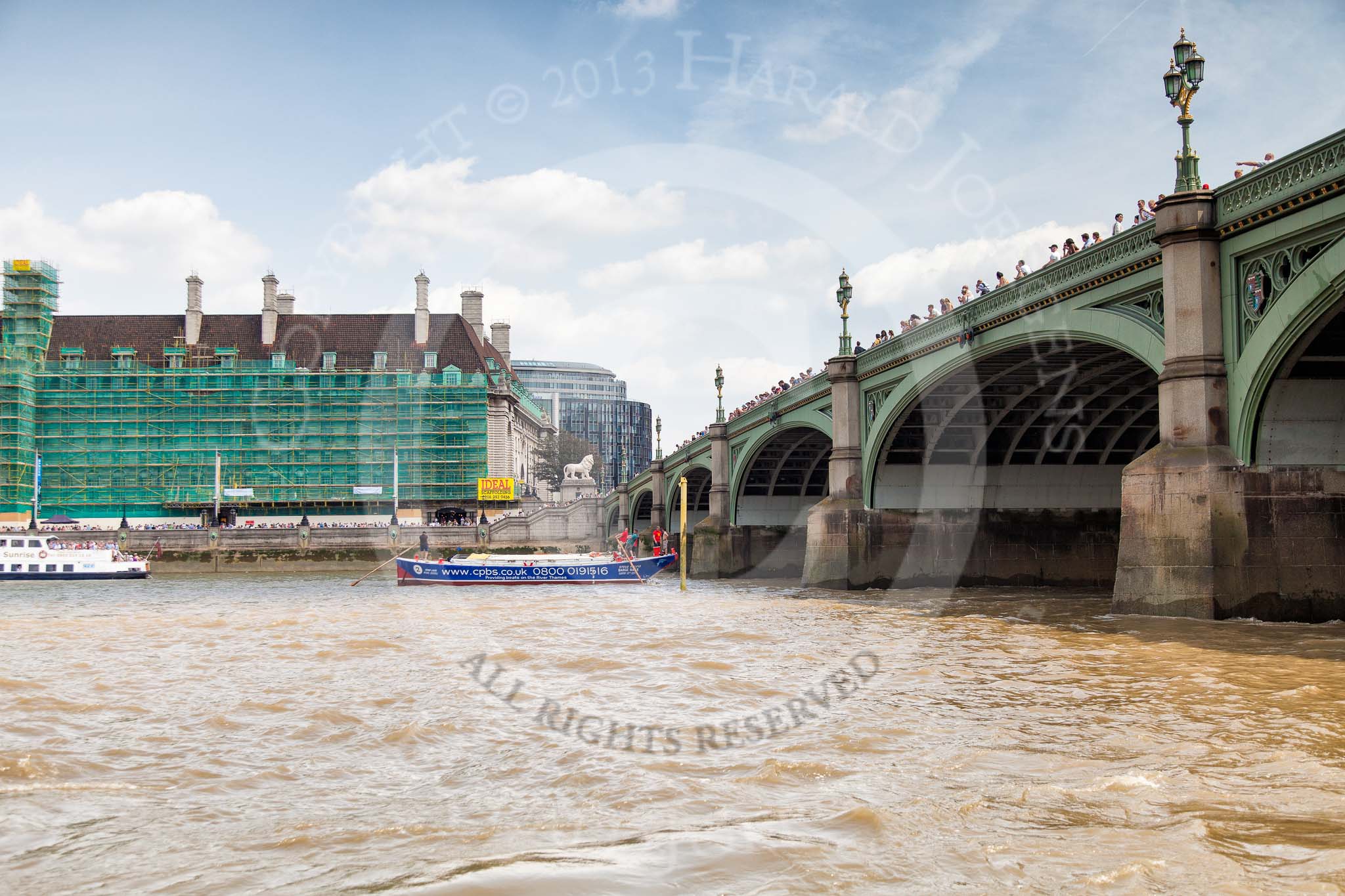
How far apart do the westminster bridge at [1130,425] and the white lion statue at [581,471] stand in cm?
5889

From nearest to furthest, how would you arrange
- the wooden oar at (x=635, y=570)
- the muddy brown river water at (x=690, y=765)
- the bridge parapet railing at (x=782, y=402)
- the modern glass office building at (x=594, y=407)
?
the muddy brown river water at (x=690, y=765) < the bridge parapet railing at (x=782, y=402) < the wooden oar at (x=635, y=570) < the modern glass office building at (x=594, y=407)

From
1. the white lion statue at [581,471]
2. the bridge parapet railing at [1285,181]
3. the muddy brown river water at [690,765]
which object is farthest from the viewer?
the white lion statue at [581,471]

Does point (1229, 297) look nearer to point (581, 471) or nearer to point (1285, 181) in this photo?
point (1285, 181)

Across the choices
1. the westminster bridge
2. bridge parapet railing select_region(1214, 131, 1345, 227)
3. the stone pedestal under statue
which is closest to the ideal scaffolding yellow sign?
the stone pedestal under statue

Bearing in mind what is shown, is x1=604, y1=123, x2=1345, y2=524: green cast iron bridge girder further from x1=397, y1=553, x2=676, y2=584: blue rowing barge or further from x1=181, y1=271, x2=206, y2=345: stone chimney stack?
x1=181, y1=271, x2=206, y2=345: stone chimney stack

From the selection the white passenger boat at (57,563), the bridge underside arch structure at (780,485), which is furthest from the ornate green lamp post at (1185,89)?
the white passenger boat at (57,563)

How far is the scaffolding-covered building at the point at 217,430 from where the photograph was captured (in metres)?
81.2

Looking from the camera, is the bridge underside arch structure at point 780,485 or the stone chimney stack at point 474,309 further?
the stone chimney stack at point 474,309

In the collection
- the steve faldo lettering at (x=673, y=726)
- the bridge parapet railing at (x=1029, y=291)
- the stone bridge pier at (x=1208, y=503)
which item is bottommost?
the steve faldo lettering at (x=673, y=726)

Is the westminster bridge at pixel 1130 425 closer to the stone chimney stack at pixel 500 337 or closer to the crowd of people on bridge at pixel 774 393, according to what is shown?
the crowd of people on bridge at pixel 774 393

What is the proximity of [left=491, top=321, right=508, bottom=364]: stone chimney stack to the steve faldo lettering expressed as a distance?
311 feet

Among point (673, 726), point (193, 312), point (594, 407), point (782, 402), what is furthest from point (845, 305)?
point (594, 407)

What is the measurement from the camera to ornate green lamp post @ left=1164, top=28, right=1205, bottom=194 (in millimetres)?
18375

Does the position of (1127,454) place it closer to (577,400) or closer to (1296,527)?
(1296,527)
